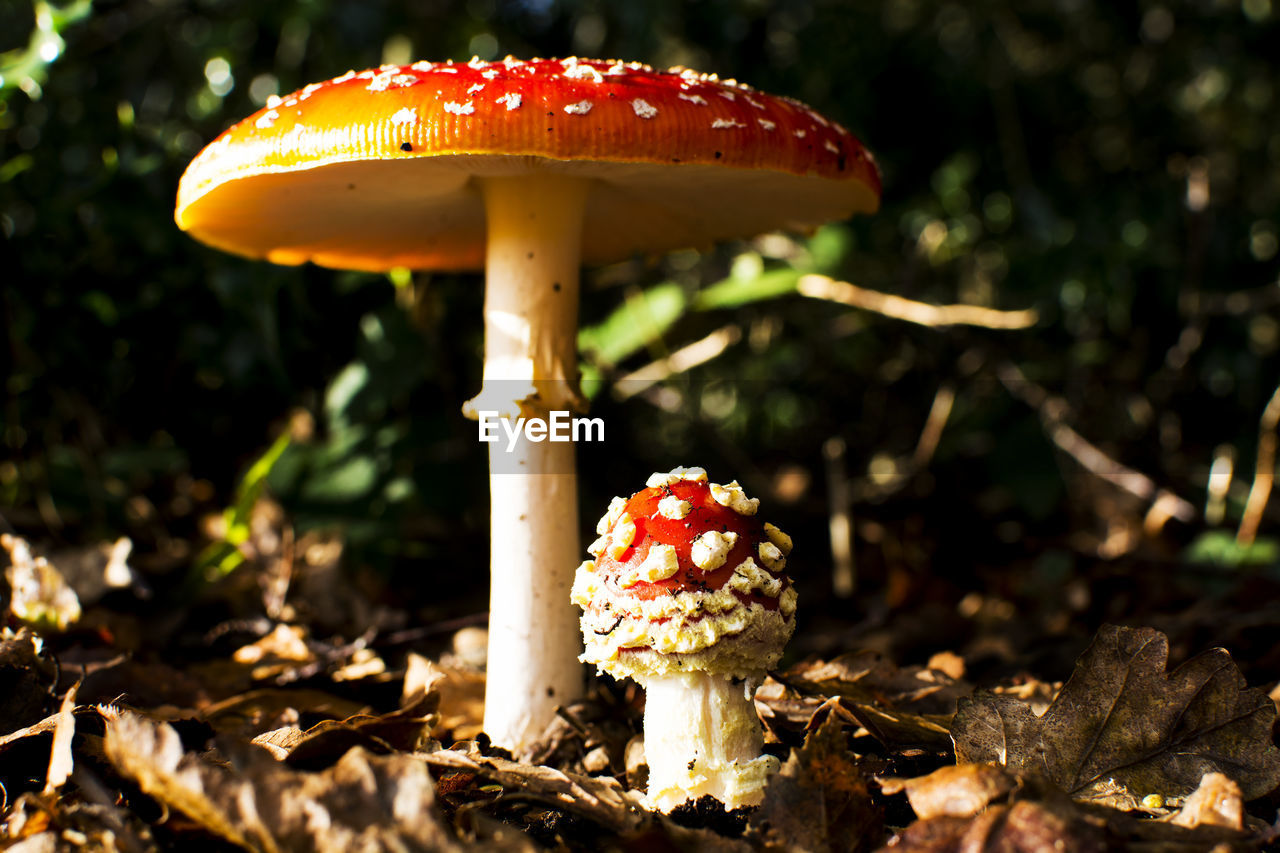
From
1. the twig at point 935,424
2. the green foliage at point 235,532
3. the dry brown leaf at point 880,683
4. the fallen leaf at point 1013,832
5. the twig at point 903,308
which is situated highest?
the twig at point 903,308

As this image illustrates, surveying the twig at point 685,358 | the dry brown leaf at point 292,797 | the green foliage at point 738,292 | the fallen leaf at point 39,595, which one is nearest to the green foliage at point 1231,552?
the green foliage at point 738,292

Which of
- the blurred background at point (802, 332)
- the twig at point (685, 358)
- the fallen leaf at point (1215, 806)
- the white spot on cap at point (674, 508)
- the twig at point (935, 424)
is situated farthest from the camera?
the twig at point (935, 424)

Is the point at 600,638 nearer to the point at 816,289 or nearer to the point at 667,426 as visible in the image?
the point at 816,289

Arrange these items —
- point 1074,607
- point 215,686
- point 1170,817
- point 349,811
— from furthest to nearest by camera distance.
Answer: point 1074,607 < point 215,686 < point 1170,817 < point 349,811

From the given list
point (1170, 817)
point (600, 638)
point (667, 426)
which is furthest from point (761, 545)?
point (667, 426)

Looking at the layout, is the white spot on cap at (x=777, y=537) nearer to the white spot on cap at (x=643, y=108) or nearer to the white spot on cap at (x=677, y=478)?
the white spot on cap at (x=677, y=478)

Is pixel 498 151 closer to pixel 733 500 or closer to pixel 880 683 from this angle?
pixel 733 500

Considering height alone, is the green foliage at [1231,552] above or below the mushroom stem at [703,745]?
above

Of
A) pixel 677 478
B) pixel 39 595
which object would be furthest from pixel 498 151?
pixel 39 595
